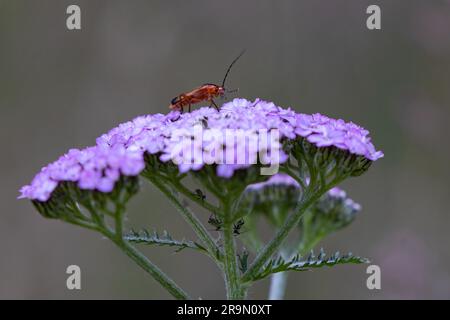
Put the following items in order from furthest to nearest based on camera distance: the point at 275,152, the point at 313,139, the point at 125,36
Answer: the point at 125,36
the point at 313,139
the point at 275,152

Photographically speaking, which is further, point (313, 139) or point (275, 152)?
point (313, 139)

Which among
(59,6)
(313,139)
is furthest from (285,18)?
(313,139)

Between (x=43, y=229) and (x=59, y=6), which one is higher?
(x=59, y=6)

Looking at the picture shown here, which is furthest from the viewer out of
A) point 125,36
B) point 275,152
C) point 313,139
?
point 125,36

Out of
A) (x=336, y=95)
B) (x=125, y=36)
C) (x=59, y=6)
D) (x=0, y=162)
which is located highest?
(x=59, y=6)

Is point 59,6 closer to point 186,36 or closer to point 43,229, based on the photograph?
point 186,36

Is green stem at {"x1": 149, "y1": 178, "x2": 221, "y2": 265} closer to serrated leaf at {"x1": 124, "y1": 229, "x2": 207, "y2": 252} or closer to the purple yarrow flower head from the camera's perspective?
serrated leaf at {"x1": 124, "y1": 229, "x2": 207, "y2": 252}

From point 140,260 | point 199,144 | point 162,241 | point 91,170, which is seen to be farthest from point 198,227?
point 91,170

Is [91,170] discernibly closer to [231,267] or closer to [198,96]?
[231,267]
